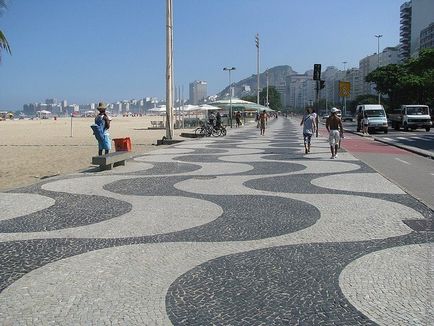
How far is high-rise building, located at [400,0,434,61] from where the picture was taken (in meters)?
143

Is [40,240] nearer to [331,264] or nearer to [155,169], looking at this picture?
[331,264]

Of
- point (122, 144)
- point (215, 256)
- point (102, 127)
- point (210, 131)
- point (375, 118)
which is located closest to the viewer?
point (215, 256)

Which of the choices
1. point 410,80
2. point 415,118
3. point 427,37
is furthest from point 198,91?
point 415,118

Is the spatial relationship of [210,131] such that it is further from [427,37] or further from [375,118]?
[427,37]

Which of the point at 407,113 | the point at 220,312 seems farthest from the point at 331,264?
the point at 407,113

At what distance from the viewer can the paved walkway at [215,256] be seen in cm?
385

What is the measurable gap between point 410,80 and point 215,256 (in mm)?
61478

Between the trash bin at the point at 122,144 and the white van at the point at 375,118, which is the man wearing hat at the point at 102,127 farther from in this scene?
the white van at the point at 375,118

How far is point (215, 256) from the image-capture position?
17.2 ft

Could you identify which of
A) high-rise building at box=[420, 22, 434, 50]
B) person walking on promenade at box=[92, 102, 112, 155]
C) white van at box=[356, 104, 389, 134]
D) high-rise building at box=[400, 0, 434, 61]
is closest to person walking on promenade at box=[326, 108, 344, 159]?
person walking on promenade at box=[92, 102, 112, 155]

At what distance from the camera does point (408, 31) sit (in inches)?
6033

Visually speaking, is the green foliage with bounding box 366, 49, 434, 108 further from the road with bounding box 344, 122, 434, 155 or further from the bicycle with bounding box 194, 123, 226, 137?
the bicycle with bounding box 194, 123, 226, 137

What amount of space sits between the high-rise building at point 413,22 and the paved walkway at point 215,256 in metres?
140

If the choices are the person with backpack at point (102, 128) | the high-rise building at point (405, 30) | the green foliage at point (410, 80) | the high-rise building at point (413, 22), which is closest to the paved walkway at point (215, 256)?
the person with backpack at point (102, 128)
